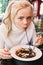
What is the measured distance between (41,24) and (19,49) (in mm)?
443

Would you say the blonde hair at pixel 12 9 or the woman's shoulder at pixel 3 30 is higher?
the blonde hair at pixel 12 9

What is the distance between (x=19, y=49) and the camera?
37.2 inches

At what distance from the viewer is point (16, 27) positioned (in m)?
0.96

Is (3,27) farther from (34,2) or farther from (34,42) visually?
(34,2)

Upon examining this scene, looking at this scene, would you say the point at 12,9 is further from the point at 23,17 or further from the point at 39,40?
the point at 39,40

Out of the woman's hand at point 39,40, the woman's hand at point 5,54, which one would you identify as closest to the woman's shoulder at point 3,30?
the woman's hand at point 5,54

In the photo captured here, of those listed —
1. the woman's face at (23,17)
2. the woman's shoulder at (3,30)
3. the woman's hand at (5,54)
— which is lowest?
the woman's hand at (5,54)

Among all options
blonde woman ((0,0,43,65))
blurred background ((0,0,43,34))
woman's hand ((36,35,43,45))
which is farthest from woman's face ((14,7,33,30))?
blurred background ((0,0,43,34))

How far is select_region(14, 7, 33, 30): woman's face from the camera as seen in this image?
90 centimetres

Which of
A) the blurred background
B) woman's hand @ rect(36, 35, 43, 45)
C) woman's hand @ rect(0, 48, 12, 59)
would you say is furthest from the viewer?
the blurred background

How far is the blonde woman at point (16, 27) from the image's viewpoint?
900 mm

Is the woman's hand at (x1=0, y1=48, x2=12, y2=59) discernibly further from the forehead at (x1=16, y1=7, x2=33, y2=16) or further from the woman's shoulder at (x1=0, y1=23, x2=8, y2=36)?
the forehead at (x1=16, y1=7, x2=33, y2=16)

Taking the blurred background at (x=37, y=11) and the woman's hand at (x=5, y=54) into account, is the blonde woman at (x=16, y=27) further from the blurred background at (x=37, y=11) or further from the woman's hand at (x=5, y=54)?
the blurred background at (x=37, y=11)

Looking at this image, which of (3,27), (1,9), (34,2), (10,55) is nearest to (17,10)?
(3,27)
